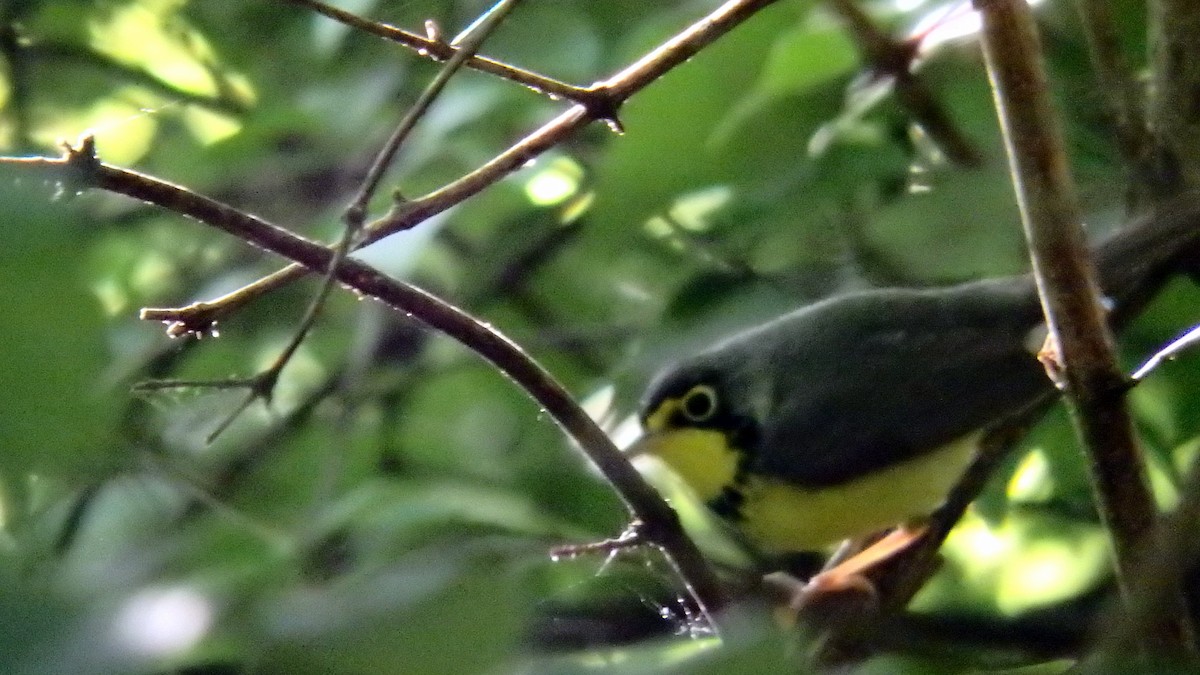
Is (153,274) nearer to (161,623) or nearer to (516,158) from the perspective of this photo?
(516,158)

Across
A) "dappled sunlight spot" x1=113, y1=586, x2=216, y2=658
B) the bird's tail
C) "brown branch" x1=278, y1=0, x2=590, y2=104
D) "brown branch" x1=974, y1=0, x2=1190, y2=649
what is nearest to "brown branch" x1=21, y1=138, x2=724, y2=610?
"brown branch" x1=278, y1=0, x2=590, y2=104

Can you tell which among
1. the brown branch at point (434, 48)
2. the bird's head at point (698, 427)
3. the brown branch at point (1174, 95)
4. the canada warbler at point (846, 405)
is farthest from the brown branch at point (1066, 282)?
the bird's head at point (698, 427)

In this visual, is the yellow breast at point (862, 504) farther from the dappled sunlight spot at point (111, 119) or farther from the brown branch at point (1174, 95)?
the dappled sunlight spot at point (111, 119)

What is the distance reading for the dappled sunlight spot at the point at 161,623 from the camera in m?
0.43

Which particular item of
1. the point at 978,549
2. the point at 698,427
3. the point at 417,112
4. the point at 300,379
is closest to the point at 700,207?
Result: the point at 698,427

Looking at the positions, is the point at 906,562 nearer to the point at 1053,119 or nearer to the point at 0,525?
the point at 1053,119

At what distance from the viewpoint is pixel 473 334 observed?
3.32ft

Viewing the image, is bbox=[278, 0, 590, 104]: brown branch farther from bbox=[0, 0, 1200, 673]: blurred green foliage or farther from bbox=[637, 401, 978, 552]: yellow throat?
bbox=[637, 401, 978, 552]: yellow throat

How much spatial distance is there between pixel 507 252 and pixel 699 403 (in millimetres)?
460

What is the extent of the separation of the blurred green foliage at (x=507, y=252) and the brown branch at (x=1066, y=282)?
0.71 feet

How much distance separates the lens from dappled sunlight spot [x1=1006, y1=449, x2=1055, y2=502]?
2018mm

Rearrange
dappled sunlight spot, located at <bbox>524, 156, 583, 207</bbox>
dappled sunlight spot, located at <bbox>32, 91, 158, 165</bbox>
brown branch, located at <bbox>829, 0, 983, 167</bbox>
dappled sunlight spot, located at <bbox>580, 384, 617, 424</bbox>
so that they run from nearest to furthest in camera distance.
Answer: brown branch, located at <bbox>829, 0, 983, 167</bbox> < dappled sunlight spot, located at <bbox>580, 384, 617, 424</bbox> < dappled sunlight spot, located at <bbox>524, 156, 583, 207</bbox> < dappled sunlight spot, located at <bbox>32, 91, 158, 165</bbox>

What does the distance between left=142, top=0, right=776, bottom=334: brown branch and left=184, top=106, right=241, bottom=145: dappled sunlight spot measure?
4.55 feet

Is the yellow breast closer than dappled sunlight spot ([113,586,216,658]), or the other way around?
dappled sunlight spot ([113,586,216,658])
